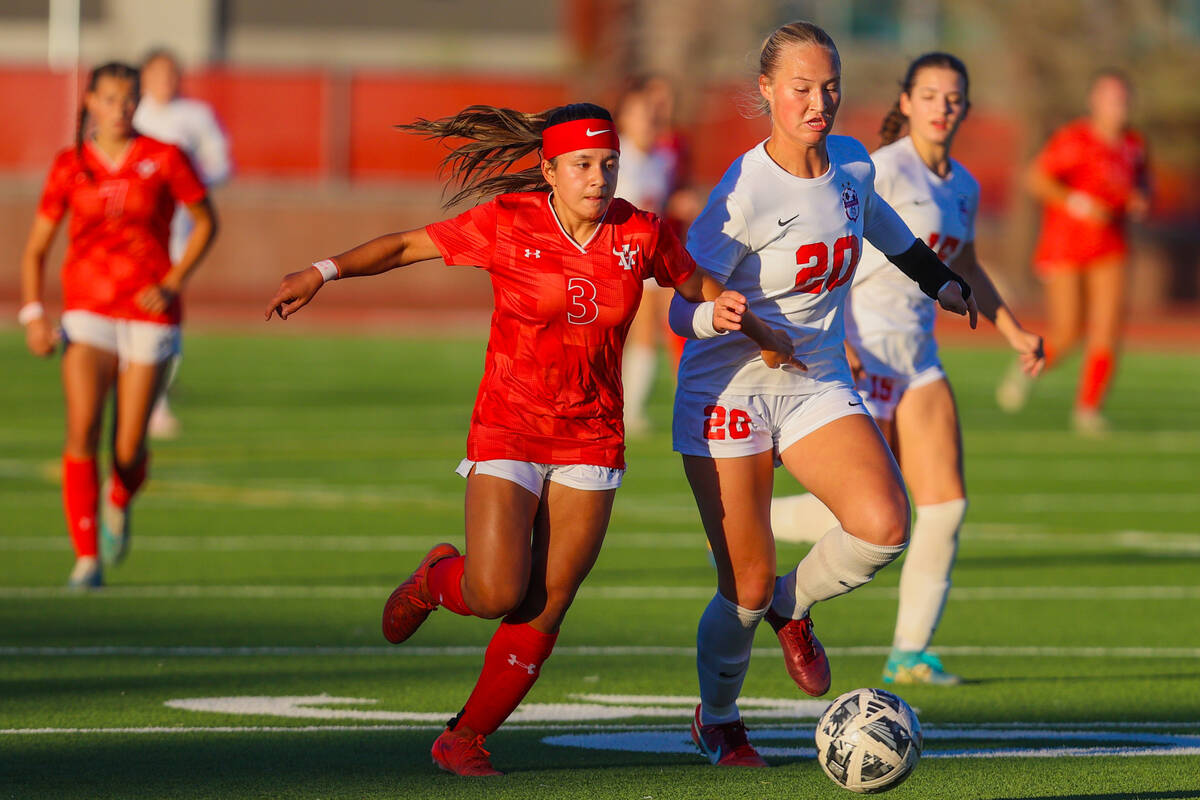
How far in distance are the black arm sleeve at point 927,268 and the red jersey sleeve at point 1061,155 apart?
1018 centimetres

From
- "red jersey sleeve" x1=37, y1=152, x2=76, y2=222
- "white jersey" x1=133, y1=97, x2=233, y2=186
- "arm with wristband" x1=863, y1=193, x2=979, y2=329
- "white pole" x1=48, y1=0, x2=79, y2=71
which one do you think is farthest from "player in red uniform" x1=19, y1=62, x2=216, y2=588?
"white pole" x1=48, y1=0, x2=79, y2=71

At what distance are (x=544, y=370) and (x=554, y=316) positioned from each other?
16 centimetres

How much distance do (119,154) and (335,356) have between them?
15.5 metres

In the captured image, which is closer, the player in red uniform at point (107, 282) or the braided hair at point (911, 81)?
the braided hair at point (911, 81)

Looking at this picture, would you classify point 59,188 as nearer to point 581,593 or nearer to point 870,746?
point 581,593

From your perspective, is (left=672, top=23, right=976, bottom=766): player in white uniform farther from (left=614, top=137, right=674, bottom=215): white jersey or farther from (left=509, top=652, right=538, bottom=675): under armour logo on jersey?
(left=614, top=137, right=674, bottom=215): white jersey

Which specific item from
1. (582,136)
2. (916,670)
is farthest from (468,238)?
(916,670)

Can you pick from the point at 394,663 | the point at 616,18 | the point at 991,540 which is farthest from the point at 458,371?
the point at 616,18

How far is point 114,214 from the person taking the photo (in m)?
9.48

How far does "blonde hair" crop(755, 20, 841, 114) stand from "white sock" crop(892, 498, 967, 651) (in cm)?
212

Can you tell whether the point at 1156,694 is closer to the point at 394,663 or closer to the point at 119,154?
the point at 394,663

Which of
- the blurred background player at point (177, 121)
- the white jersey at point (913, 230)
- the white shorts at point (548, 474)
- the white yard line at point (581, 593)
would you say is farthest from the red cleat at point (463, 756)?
the blurred background player at point (177, 121)

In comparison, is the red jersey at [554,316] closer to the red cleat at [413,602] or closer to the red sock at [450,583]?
the red sock at [450,583]

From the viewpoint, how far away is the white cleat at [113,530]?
9.75 m
